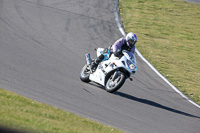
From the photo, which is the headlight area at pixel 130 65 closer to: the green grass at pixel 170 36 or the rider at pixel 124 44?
the rider at pixel 124 44

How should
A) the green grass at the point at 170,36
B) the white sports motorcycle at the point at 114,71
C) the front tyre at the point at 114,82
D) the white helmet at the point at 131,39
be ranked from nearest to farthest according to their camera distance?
the front tyre at the point at 114,82
the white sports motorcycle at the point at 114,71
the white helmet at the point at 131,39
the green grass at the point at 170,36

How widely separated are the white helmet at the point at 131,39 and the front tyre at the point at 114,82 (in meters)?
0.96

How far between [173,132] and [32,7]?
12.2 m

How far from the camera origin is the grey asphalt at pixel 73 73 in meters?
9.42

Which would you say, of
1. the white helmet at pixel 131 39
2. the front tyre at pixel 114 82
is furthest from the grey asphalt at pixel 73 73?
the white helmet at pixel 131 39

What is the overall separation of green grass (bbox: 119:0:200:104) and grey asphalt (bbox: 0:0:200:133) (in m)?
0.88

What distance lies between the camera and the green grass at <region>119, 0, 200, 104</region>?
15.4m

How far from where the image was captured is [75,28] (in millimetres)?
17922

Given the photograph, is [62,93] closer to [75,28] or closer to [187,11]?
[75,28]

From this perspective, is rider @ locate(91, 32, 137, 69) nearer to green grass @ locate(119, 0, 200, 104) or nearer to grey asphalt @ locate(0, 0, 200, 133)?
grey asphalt @ locate(0, 0, 200, 133)

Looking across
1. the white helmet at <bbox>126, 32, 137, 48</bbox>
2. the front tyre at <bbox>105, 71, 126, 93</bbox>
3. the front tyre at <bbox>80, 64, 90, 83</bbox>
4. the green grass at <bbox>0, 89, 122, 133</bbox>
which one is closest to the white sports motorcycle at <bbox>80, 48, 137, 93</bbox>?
the front tyre at <bbox>105, 71, 126, 93</bbox>

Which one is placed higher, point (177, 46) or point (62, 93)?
point (177, 46)

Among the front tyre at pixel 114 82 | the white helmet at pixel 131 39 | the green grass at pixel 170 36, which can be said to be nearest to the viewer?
the front tyre at pixel 114 82

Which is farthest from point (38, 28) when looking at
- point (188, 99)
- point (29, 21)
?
point (188, 99)
